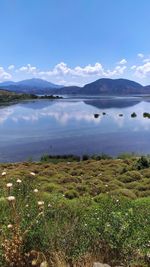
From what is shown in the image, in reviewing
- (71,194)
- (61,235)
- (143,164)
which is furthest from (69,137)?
(61,235)

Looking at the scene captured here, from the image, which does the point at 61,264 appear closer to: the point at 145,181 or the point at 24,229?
the point at 24,229

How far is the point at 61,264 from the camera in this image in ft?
21.6

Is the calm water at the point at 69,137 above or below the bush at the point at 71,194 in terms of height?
below

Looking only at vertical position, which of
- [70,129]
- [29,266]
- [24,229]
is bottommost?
[70,129]

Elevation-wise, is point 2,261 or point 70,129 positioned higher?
point 2,261

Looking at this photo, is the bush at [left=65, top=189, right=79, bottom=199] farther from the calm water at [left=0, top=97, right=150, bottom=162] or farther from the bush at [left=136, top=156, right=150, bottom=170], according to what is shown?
the calm water at [left=0, top=97, right=150, bottom=162]

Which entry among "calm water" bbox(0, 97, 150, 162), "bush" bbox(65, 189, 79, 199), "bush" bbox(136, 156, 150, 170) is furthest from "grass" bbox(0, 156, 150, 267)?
"calm water" bbox(0, 97, 150, 162)

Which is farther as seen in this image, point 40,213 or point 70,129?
point 70,129

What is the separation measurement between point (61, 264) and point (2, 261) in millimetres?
915

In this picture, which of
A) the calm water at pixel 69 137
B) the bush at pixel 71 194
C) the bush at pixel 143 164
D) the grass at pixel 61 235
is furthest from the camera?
the calm water at pixel 69 137

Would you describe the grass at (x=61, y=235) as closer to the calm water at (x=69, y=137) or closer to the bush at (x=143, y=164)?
the bush at (x=143, y=164)

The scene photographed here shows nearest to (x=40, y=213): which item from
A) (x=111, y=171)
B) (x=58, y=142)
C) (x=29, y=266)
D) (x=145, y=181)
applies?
(x=29, y=266)

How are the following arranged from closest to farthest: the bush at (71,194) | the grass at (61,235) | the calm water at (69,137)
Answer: the grass at (61,235), the bush at (71,194), the calm water at (69,137)

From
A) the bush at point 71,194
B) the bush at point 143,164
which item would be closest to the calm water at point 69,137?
the bush at point 143,164
